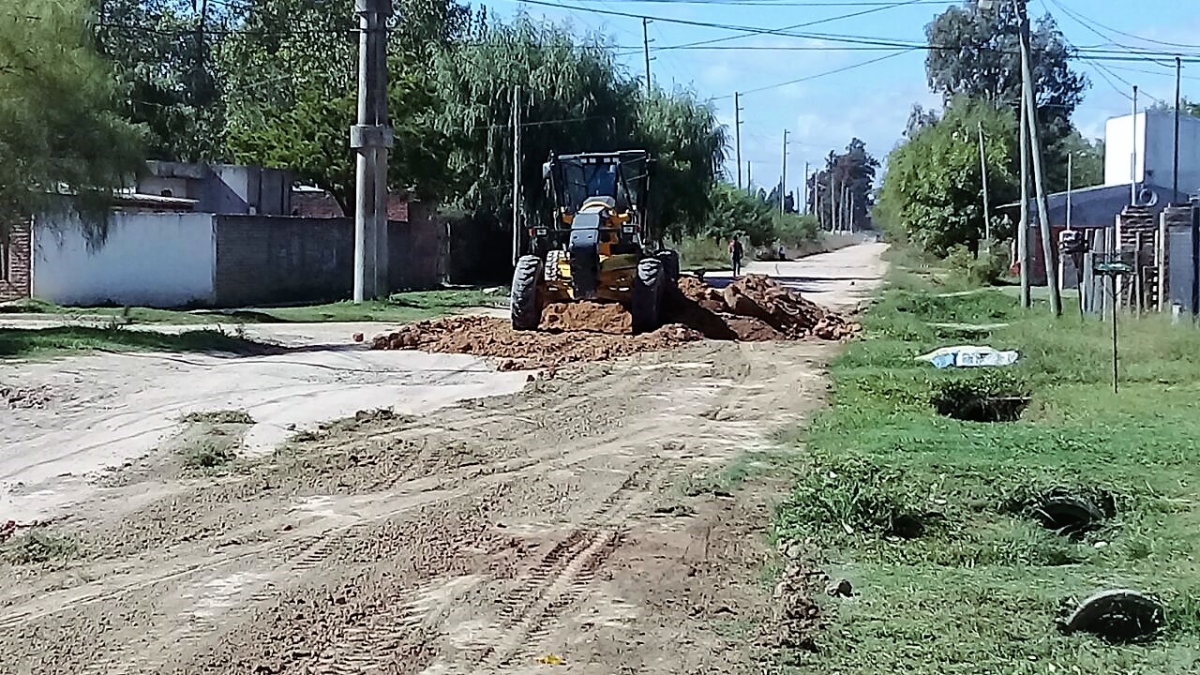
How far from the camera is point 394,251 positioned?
45312 millimetres

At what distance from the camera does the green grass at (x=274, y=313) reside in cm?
3084

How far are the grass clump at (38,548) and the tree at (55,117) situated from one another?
14859 mm

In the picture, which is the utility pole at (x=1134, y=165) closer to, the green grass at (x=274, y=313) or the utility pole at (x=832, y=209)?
the green grass at (x=274, y=313)

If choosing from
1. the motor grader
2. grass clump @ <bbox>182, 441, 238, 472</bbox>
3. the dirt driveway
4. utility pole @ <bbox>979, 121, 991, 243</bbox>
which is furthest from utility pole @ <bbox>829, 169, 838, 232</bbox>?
grass clump @ <bbox>182, 441, 238, 472</bbox>

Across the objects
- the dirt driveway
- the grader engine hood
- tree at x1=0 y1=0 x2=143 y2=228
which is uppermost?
tree at x1=0 y1=0 x2=143 y2=228

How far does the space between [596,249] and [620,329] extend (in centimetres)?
150

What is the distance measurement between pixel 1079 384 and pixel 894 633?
460 inches

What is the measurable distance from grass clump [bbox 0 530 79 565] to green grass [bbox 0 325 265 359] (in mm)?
11450

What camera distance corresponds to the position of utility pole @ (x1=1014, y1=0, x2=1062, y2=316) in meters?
29.4

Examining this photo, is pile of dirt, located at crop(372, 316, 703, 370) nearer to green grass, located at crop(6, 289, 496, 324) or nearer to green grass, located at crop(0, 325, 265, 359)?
green grass, located at crop(0, 325, 265, 359)

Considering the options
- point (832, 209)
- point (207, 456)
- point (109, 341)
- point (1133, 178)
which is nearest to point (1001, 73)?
point (1133, 178)

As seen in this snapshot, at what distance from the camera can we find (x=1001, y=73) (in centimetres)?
8312

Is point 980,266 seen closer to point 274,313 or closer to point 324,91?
point 324,91

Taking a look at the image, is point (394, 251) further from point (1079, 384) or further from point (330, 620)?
point (330, 620)
